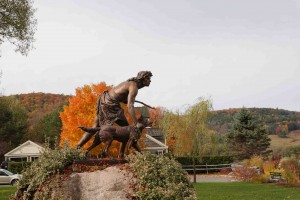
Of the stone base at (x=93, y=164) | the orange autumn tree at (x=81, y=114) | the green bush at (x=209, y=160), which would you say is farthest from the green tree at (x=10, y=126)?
the stone base at (x=93, y=164)

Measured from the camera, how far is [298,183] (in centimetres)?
2495

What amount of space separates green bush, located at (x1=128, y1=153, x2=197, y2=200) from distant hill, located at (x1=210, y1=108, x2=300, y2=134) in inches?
3031

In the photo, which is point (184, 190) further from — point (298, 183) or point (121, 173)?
point (298, 183)

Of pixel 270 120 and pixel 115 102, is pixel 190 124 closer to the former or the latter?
pixel 115 102

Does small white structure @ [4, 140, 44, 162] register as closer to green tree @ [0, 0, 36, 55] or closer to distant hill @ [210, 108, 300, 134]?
green tree @ [0, 0, 36, 55]

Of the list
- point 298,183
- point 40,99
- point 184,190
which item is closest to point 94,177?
point 184,190

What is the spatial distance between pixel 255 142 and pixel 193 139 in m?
18.8

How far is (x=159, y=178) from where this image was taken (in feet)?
25.9

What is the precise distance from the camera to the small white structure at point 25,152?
1886 inches

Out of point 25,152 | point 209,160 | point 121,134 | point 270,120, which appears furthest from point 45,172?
point 270,120

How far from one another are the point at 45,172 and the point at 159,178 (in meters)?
2.33

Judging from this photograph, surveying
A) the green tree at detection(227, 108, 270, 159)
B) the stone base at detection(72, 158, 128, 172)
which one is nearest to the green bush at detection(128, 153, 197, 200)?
the stone base at detection(72, 158, 128, 172)

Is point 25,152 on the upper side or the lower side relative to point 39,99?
lower

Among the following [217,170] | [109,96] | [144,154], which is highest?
[109,96]
